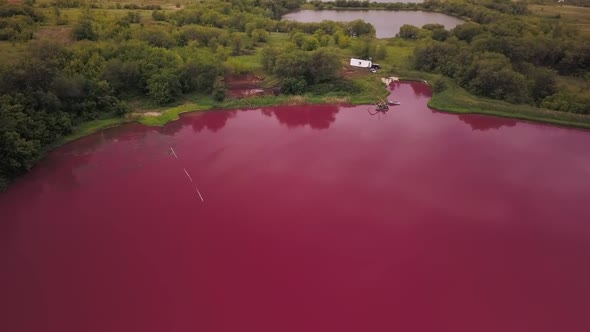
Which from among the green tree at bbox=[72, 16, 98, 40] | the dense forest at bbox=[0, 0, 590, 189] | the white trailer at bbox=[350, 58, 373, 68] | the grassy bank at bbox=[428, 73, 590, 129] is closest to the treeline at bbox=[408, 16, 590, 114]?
the dense forest at bbox=[0, 0, 590, 189]

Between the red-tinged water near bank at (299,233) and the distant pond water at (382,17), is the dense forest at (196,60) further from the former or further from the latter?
the distant pond water at (382,17)

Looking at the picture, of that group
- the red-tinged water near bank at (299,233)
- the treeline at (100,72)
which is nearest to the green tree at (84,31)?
the treeline at (100,72)

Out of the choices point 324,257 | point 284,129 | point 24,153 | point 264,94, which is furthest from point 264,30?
point 324,257

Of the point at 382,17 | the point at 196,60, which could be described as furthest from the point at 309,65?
the point at 382,17

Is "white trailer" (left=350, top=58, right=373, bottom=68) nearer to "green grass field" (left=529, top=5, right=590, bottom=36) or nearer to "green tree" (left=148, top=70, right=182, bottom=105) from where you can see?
"green tree" (left=148, top=70, right=182, bottom=105)

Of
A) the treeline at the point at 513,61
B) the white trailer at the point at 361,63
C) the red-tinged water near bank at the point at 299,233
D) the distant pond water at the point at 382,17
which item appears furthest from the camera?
the distant pond water at the point at 382,17

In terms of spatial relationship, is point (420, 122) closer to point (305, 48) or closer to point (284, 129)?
point (284, 129)

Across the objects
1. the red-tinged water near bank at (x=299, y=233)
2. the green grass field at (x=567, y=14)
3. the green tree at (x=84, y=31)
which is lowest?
the red-tinged water near bank at (x=299, y=233)
